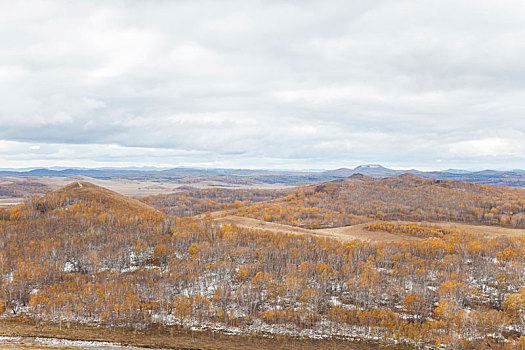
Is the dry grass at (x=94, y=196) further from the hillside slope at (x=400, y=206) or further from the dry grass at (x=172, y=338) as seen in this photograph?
the dry grass at (x=172, y=338)

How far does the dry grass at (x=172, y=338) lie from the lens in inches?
1201

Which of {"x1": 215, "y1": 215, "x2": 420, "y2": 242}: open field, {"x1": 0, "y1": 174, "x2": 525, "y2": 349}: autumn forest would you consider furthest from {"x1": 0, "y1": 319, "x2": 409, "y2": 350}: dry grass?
{"x1": 215, "y1": 215, "x2": 420, "y2": 242}: open field

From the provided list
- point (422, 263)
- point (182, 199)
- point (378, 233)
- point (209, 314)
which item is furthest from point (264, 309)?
point (182, 199)

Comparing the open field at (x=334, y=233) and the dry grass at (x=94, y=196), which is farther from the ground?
the dry grass at (x=94, y=196)

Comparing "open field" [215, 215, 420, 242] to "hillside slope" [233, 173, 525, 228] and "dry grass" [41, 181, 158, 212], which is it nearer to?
"hillside slope" [233, 173, 525, 228]

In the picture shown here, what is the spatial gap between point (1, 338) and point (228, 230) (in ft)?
144

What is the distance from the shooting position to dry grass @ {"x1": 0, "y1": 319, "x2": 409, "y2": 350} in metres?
30.5

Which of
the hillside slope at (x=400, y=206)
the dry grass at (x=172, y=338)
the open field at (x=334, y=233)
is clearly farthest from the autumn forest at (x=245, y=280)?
the hillside slope at (x=400, y=206)

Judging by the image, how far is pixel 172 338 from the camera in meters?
31.7

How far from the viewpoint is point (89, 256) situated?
166 feet

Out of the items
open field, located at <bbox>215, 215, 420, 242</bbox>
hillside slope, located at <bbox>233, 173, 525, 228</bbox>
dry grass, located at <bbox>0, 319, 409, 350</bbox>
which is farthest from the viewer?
hillside slope, located at <bbox>233, 173, 525, 228</bbox>

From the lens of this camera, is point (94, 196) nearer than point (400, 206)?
Yes

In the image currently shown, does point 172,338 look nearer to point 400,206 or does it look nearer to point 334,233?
point 334,233

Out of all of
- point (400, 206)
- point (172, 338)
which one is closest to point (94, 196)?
point (172, 338)
